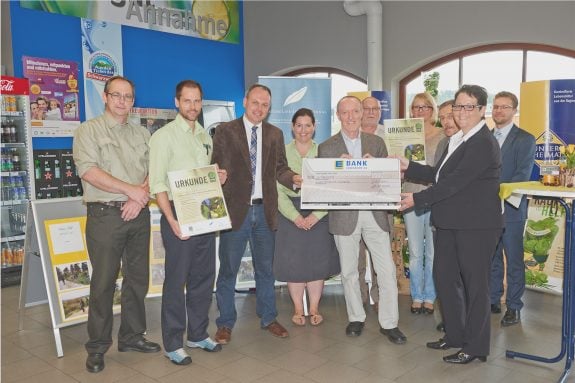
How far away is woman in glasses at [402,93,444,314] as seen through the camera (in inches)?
160

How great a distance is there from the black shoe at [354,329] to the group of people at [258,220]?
10 mm

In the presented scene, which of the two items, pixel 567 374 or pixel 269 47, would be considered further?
pixel 269 47

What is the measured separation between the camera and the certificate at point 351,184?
3305 mm

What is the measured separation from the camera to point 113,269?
3.20m

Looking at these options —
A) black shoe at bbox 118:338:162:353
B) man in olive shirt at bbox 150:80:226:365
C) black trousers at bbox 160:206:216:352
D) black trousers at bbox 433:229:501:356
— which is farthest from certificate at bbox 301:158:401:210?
black shoe at bbox 118:338:162:353

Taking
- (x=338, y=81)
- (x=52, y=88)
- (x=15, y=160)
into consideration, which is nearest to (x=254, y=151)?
(x=15, y=160)

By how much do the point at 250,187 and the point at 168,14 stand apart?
17.7 feet

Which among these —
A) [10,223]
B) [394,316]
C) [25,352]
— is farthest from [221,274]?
[10,223]

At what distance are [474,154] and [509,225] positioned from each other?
52.8 inches

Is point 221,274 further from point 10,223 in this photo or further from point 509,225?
point 10,223

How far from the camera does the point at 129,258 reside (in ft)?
11.0

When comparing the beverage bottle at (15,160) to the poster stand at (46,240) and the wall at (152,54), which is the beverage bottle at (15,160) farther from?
the poster stand at (46,240)

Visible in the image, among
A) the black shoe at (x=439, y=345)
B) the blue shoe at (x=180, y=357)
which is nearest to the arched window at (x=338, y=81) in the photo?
the black shoe at (x=439, y=345)

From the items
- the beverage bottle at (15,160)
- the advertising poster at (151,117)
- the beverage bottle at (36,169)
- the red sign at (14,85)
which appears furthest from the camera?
the advertising poster at (151,117)
